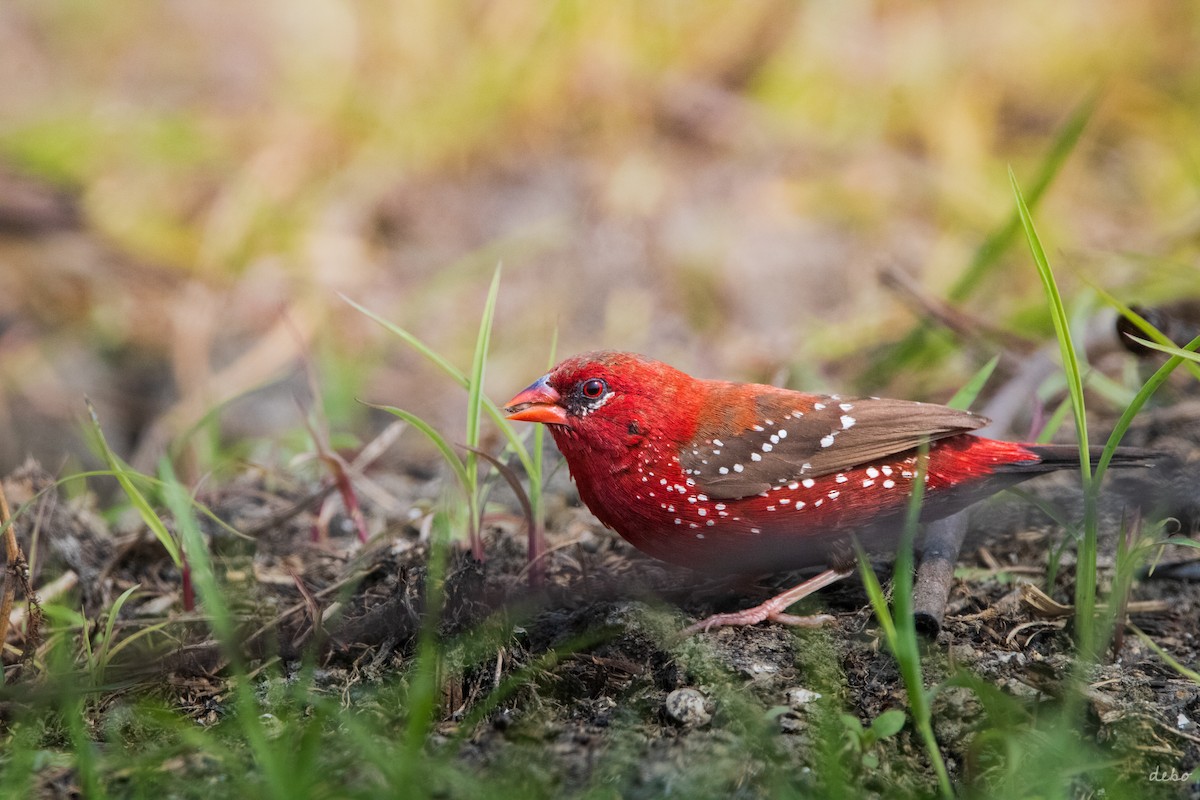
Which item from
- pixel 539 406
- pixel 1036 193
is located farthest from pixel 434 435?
pixel 1036 193

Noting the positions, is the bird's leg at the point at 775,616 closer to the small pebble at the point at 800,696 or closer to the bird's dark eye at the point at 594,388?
the small pebble at the point at 800,696

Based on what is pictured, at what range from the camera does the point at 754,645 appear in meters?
2.66

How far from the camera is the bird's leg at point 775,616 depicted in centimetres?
273

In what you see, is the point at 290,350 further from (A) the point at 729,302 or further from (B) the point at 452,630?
(B) the point at 452,630

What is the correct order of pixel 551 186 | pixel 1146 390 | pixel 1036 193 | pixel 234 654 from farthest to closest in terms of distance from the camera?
pixel 551 186
pixel 1036 193
pixel 1146 390
pixel 234 654

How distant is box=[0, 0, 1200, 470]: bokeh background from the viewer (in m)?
→ 6.22

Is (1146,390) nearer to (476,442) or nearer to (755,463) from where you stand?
(755,463)

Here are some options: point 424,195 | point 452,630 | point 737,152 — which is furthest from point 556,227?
point 452,630

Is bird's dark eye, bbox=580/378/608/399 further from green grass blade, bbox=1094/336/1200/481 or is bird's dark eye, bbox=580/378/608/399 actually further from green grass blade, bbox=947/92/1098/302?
green grass blade, bbox=947/92/1098/302

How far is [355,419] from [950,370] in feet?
9.87

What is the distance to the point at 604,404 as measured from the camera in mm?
3029

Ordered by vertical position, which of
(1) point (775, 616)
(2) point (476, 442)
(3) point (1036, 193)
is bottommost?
(1) point (775, 616)

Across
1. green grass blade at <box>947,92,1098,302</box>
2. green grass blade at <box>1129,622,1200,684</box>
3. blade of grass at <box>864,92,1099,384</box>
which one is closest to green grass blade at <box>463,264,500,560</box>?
green grass blade at <box>1129,622,1200,684</box>

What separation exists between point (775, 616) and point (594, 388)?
2.71ft
